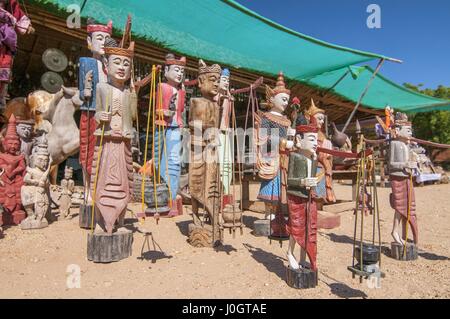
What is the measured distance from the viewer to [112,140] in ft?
10.5

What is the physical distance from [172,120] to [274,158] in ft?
5.27

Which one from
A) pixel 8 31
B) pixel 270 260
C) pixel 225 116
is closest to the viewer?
pixel 270 260

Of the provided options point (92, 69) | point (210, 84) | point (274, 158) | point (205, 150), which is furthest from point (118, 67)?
point (274, 158)

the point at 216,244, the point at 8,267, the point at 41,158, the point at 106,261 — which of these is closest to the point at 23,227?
the point at 41,158

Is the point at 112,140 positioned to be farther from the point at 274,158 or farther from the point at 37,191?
the point at 274,158

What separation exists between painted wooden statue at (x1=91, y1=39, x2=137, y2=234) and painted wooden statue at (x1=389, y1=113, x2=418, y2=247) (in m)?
2.87

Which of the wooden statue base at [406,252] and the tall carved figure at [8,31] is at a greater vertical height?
the tall carved figure at [8,31]

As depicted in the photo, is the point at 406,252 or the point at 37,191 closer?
the point at 406,252

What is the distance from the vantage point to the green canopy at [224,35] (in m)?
5.27

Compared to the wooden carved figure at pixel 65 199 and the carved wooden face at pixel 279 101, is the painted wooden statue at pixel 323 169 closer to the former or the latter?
the carved wooden face at pixel 279 101

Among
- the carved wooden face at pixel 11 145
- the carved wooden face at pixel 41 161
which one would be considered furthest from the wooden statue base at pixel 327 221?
the carved wooden face at pixel 11 145

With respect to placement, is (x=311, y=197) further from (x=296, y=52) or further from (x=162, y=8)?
(x=296, y=52)

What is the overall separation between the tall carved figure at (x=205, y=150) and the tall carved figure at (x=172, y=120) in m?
0.91

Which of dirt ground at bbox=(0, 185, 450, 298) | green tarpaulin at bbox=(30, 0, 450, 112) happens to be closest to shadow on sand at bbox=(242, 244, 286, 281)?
dirt ground at bbox=(0, 185, 450, 298)
